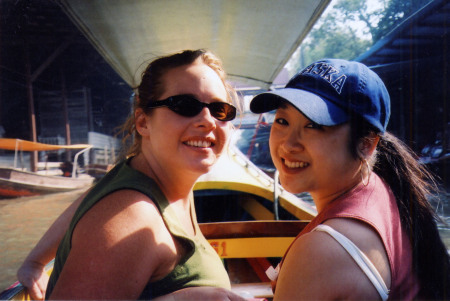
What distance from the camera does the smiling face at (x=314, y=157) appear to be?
81cm

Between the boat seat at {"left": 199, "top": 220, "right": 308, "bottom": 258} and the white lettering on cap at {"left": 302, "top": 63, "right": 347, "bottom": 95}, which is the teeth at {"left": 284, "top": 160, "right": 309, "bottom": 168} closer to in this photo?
the white lettering on cap at {"left": 302, "top": 63, "right": 347, "bottom": 95}

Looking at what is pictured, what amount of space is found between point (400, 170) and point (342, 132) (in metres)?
0.22

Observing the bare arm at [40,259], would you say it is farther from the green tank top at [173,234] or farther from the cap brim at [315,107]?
the cap brim at [315,107]

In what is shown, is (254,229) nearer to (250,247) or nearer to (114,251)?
(250,247)

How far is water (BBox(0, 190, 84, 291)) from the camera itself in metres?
4.73

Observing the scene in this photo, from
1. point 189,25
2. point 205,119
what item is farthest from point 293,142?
point 189,25

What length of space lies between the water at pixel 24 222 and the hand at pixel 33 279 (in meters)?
3.49

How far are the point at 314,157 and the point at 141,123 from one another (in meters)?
0.57

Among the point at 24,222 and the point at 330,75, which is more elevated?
the point at 330,75

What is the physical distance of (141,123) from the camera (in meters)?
1.06

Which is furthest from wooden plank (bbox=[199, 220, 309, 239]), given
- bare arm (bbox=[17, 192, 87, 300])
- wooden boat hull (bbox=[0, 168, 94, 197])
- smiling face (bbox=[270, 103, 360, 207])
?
wooden boat hull (bbox=[0, 168, 94, 197])

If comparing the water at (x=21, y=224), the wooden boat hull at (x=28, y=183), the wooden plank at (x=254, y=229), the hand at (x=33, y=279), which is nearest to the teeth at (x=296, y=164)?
the hand at (x=33, y=279)

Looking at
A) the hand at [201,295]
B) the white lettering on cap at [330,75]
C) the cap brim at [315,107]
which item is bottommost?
the hand at [201,295]

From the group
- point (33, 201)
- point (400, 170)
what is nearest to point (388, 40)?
point (400, 170)
